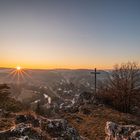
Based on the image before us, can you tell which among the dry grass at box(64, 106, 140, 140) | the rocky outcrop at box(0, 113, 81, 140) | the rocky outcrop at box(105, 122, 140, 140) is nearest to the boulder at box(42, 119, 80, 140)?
the rocky outcrop at box(0, 113, 81, 140)

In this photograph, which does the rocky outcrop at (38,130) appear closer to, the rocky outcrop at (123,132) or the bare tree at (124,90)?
the rocky outcrop at (123,132)

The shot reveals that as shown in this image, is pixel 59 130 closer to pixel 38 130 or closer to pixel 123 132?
pixel 38 130

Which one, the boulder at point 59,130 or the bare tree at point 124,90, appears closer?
the boulder at point 59,130

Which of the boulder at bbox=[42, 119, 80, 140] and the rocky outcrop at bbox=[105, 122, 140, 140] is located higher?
the boulder at bbox=[42, 119, 80, 140]

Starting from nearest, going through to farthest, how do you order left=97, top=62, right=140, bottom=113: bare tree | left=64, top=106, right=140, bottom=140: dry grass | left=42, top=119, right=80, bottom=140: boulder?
left=42, top=119, right=80, bottom=140: boulder → left=64, top=106, right=140, bottom=140: dry grass → left=97, top=62, right=140, bottom=113: bare tree

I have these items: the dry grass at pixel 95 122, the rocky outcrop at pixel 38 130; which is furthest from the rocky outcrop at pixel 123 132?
the dry grass at pixel 95 122

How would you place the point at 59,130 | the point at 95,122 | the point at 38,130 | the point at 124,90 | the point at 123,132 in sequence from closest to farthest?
1. the point at 38,130
2. the point at 59,130
3. the point at 123,132
4. the point at 95,122
5. the point at 124,90

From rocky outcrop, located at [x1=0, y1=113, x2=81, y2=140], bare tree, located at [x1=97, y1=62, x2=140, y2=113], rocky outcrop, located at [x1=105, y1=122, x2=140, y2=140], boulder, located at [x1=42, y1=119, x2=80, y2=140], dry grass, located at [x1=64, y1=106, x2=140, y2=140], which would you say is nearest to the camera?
rocky outcrop, located at [x1=0, y1=113, x2=81, y2=140]

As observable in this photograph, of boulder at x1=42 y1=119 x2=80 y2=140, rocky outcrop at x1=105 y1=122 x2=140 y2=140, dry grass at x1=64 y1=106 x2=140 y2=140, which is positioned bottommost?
dry grass at x1=64 y1=106 x2=140 y2=140

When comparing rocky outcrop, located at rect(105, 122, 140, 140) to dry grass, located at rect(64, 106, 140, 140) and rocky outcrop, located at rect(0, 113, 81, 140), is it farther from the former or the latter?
dry grass, located at rect(64, 106, 140, 140)

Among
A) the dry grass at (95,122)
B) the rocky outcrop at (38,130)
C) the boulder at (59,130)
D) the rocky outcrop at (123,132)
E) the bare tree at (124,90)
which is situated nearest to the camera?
the rocky outcrop at (38,130)

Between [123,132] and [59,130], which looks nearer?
[59,130]

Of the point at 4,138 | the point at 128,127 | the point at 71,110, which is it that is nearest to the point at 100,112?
the point at 71,110

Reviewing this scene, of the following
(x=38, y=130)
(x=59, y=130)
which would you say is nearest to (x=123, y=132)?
(x=59, y=130)
